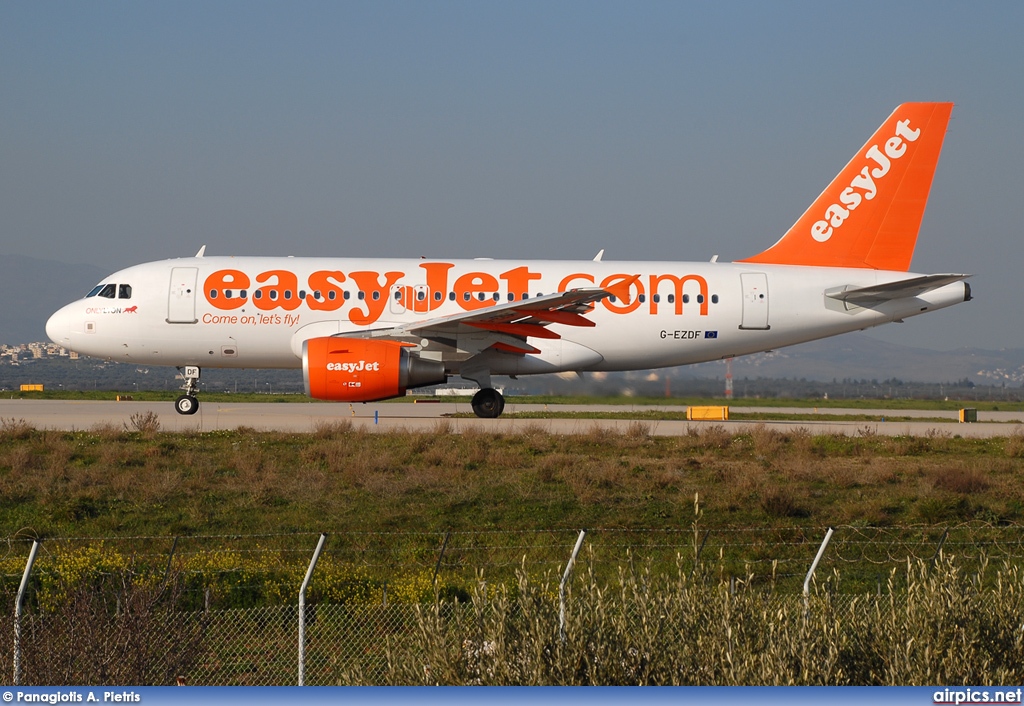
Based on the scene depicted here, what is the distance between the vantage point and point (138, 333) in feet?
87.6

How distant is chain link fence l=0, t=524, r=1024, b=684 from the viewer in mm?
8438

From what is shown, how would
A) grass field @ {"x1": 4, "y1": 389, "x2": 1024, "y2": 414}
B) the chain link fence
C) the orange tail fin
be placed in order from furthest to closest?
grass field @ {"x1": 4, "y1": 389, "x2": 1024, "y2": 414}
the orange tail fin
the chain link fence

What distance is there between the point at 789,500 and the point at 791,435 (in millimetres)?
6652

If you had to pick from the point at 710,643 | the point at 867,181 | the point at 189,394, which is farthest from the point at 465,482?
the point at 867,181

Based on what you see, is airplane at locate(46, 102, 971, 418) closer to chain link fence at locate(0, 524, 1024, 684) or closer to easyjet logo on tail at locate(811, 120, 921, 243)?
easyjet logo on tail at locate(811, 120, 921, 243)

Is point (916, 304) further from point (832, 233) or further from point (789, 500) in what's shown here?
point (789, 500)

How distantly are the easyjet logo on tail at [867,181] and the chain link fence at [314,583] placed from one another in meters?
12.9


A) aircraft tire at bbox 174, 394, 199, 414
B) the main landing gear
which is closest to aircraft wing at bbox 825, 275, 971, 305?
the main landing gear

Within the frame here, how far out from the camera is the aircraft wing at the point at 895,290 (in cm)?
2634

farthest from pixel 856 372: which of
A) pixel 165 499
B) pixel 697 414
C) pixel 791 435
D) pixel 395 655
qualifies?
pixel 395 655

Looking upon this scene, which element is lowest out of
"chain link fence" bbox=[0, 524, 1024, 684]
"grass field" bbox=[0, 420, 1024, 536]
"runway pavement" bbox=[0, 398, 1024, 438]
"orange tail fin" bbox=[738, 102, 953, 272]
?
"chain link fence" bbox=[0, 524, 1024, 684]

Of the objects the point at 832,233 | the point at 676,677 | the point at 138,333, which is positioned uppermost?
the point at 832,233
